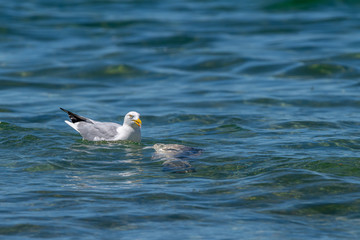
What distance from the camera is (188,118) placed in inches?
455

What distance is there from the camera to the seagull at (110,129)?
9570mm

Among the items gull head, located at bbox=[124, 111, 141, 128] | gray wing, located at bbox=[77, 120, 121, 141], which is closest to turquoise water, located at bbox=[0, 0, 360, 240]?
gray wing, located at bbox=[77, 120, 121, 141]

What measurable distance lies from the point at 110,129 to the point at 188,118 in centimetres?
218

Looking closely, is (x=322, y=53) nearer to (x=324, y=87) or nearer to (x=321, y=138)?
(x=324, y=87)

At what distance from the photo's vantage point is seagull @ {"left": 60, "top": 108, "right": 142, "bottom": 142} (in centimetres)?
957

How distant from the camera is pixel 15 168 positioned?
8.36m

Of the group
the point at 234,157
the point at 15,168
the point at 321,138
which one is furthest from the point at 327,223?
the point at 15,168

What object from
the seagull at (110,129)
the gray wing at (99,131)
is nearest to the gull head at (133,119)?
the seagull at (110,129)

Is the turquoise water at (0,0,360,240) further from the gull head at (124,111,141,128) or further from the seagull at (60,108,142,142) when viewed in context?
the gull head at (124,111,141,128)

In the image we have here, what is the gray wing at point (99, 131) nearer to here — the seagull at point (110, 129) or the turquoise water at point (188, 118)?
the seagull at point (110, 129)

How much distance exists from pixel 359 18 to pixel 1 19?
486 inches

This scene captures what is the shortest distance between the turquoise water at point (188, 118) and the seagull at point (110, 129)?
155 millimetres

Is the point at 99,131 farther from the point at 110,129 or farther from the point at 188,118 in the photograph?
the point at 188,118

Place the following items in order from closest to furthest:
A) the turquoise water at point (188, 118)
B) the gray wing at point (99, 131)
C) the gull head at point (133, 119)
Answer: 1. the turquoise water at point (188, 118)
2. the gull head at point (133, 119)
3. the gray wing at point (99, 131)
